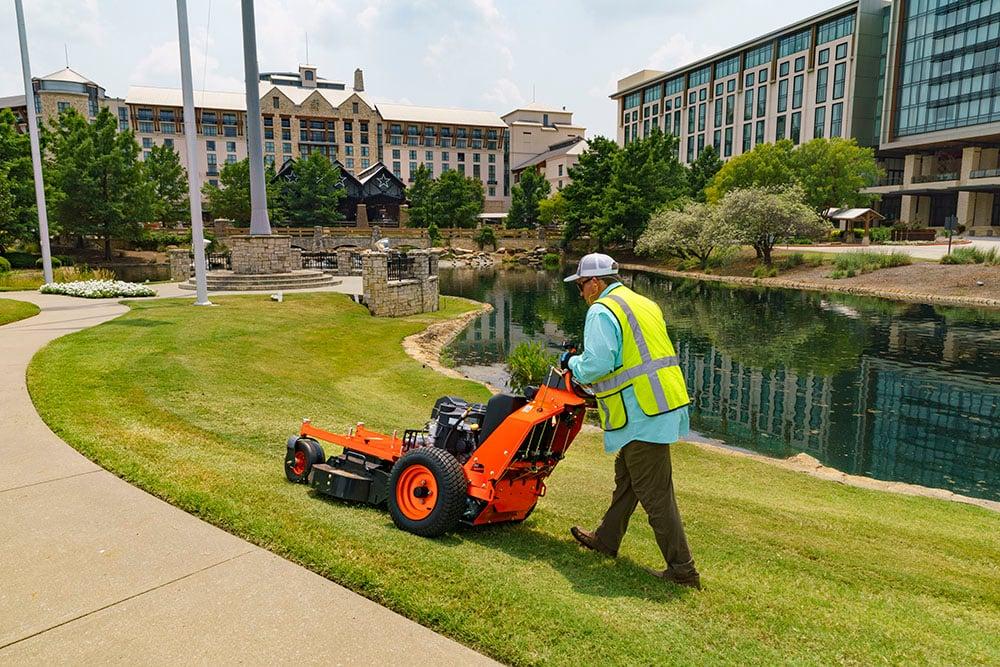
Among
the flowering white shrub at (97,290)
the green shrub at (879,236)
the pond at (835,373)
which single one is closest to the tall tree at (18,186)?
the flowering white shrub at (97,290)

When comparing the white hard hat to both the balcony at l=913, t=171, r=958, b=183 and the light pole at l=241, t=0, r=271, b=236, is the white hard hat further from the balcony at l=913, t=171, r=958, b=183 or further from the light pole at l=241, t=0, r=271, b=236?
the balcony at l=913, t=171, r=958, b=183

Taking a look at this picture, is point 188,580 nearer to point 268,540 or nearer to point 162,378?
point 268,540

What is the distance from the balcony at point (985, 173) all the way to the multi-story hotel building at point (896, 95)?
8 cm

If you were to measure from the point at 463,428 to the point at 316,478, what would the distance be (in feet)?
4.44

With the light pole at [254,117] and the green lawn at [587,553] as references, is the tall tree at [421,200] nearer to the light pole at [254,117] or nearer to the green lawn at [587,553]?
the light pole at [254,117]

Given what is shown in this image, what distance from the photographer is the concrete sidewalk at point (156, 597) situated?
329cm

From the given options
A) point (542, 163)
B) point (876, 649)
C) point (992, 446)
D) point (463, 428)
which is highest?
point (542, 163)

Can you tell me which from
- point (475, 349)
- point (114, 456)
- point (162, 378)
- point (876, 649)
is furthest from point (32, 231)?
point (876, 649)

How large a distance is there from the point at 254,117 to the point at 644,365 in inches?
935

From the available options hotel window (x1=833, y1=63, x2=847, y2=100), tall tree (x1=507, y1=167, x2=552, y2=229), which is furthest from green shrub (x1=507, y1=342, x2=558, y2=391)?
tall tree (x1=507, y1=167, x2=552, y2=229)

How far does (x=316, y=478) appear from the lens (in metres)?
5.48

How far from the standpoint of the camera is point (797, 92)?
76062 mm

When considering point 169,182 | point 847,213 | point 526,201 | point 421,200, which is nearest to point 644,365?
point 847,213

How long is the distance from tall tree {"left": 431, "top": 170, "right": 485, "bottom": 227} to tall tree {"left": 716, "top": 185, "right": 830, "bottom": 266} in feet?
126
